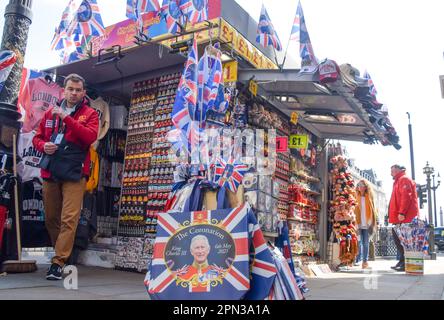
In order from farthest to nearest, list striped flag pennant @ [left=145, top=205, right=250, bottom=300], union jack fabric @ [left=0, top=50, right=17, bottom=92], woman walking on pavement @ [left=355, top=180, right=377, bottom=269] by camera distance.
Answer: woman walking on pavement @ [left=355, top=180, right=377, bottom=269] < union jack fabric @ [left=0, top=50, right=17, bottom=92] < striped flag pennant @ [left=145, top=205, right=250, bottom=300]

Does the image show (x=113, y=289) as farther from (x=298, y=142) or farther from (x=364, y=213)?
(x=364, y=213)

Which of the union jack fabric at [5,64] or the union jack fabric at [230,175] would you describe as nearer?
the union jack fabric at [230,175]

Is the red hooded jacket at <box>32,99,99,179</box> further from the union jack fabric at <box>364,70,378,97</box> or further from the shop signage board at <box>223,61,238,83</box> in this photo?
the union jack fabric at <box>364,70,378,97</box>

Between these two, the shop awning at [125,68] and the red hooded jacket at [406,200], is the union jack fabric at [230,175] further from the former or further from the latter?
the red hooded jacket at [406,200]

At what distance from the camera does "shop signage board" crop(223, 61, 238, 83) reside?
5.33 metres

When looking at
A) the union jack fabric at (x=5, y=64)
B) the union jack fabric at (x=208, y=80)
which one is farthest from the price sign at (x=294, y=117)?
the union jack fabric at (x=5, y=64)

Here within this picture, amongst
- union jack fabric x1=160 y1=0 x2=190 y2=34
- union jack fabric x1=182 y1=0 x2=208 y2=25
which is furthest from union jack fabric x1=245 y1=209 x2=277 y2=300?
union jack fabric x1=160 y1=0 x2=190 y2=34

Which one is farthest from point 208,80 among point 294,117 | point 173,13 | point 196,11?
point 294,117

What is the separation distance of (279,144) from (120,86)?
271 centimetres

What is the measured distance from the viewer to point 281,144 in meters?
6.89

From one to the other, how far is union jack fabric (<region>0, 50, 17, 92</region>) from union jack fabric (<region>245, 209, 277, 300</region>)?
4.03 meters

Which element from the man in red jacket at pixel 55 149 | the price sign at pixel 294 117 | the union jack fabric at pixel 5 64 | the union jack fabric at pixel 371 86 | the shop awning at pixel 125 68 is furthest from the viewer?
the price sign at pixel 294 117

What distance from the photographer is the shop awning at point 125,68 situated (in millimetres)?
5316

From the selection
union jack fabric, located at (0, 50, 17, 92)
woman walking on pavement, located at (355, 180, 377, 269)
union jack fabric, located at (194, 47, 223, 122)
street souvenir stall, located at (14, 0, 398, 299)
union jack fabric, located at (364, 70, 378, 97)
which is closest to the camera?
street souvenir stall, located at (14, 0, 398, 299)
